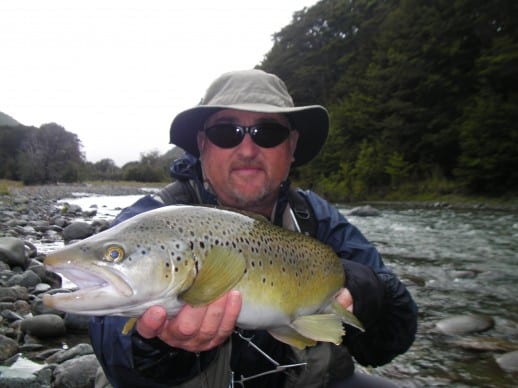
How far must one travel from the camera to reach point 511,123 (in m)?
21.2

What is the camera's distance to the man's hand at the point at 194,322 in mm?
1723

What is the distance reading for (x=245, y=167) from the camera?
286 cm

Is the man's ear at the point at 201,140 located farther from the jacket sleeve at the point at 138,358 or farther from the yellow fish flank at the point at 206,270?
the jacket sleeve at the point at 138,358

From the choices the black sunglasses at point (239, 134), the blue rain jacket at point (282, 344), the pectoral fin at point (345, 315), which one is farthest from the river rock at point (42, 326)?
the pectoral fin at point (345, 315)

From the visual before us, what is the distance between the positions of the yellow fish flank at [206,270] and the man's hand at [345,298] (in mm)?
50

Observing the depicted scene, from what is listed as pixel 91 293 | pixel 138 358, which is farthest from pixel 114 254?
pixel 138 358

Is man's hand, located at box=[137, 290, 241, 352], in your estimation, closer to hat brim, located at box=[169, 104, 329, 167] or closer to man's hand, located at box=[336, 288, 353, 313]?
man's hand, located at box=[336, 288, 353, 313]

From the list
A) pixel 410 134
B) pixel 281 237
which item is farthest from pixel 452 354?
pixel 410 134

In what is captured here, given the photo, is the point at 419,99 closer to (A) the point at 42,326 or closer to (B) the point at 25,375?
(A) the point at 42,326

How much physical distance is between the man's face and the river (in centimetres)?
228

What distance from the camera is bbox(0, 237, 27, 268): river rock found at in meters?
7.13

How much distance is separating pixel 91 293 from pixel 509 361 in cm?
409

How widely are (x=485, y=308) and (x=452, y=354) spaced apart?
5.78 feet

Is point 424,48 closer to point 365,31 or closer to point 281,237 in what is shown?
point 365,31
